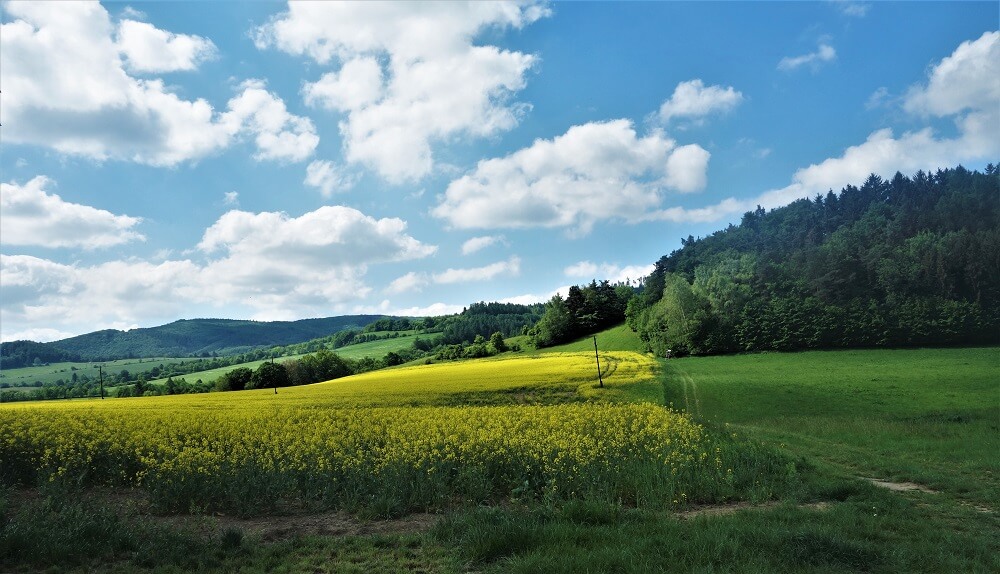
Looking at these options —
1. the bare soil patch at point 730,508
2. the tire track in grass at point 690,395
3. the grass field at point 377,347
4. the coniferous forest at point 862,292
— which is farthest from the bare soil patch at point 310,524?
the grass field at point 377,347

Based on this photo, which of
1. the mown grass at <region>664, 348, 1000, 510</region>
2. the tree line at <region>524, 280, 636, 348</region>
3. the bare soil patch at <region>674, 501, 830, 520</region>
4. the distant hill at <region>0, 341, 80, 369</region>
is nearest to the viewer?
the bare soil patch at <region>674, 501, 830, 520</region>

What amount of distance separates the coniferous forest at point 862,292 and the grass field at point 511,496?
3529 centimetres

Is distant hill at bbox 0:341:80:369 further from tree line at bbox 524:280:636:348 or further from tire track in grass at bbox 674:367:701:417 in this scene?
tree line at bbox 524:280:636:348

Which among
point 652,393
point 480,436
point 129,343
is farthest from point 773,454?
point 129,343

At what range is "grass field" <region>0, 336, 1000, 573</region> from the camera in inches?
273

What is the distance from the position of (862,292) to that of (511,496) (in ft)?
220

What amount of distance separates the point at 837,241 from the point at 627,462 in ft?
239

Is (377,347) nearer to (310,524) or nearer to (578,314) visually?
(578,314)

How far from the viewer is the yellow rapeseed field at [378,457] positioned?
11.1 metres

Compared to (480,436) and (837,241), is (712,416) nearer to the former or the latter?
(480,436)

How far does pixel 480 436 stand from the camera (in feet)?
47.5

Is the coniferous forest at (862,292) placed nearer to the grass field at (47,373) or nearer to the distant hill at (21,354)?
the distant hill at (21,354)

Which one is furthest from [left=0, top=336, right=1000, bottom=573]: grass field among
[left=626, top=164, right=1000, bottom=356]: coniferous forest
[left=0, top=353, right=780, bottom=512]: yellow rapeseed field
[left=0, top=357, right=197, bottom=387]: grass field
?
[left=0, top=357, right=197, bottom=387]: grass field

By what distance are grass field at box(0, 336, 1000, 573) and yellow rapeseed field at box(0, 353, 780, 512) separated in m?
0.07
